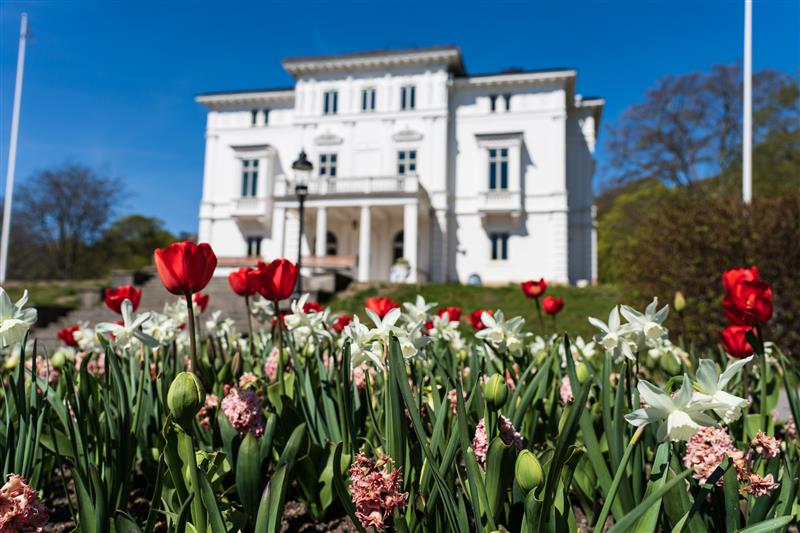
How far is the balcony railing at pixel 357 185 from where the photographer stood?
22.5 meters

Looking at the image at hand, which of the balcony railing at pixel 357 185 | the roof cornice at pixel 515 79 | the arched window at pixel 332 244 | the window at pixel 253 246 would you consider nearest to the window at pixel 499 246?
the balcony railing at pixel 357 185

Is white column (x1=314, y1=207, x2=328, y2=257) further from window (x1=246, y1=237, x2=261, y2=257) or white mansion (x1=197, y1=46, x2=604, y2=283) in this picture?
window (x1=246, y1=237, x2=261, y2=257)

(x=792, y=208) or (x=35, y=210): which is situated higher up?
(x=35, y=210)

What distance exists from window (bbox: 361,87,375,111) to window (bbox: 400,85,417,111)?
154 cm

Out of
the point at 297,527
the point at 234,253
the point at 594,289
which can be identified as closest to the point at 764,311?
the point at 297,527

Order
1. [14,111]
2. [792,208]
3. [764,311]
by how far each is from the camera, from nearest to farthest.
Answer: [764,311] < [792,208] < [14,111]

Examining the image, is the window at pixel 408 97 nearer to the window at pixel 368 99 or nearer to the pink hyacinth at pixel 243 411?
the window at pixel 368 99

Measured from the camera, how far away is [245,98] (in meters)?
26.8

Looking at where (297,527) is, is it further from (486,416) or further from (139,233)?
(139,233)

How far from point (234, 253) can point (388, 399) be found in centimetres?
2576

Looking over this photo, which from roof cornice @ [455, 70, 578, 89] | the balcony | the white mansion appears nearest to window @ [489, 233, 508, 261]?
the white mansion

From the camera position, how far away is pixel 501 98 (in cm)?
2477

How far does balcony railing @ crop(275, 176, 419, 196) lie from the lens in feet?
73.7

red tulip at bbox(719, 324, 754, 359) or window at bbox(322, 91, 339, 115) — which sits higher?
window at bbox(322, 91, 339, 115)
